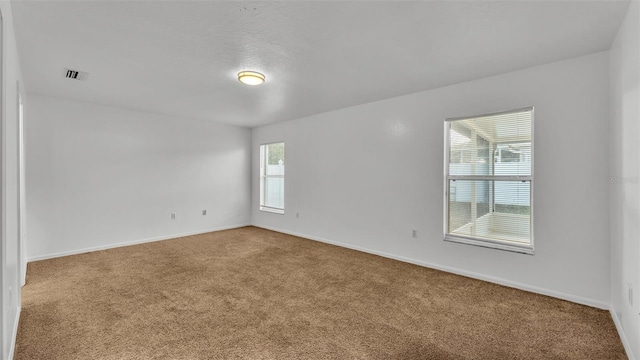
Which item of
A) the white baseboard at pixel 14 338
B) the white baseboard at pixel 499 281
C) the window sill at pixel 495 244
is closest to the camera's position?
the white baseboard at pixel 14 338

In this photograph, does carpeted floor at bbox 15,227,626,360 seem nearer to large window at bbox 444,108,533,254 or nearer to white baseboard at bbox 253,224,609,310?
white baseboard at bbox 253,224,609,310

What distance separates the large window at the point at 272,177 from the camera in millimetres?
6461

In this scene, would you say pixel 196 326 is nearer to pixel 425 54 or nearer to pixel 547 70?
pixel 425 54

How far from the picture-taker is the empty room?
208cm

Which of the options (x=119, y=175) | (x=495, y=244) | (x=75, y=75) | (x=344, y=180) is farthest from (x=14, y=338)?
(x=495, y=244)

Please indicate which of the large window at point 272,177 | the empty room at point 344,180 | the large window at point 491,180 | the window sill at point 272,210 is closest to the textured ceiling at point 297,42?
the empty room at point 344,180

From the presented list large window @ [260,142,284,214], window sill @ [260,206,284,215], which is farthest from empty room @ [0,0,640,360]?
large window @ [260,142,284,214]

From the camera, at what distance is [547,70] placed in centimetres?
301

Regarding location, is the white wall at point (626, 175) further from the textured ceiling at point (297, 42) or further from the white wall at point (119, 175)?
the white wall at point (119, 175)

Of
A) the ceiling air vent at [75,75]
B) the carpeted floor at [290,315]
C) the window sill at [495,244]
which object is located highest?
the ceiling air vent at [75,75]

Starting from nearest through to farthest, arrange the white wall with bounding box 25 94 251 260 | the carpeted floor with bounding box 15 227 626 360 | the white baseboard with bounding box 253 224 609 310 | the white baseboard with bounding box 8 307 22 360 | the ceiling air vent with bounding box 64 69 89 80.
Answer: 1. the white baseboard with bounding box 8 307 22 360
2. the carpeted floor with bounding box 15 227 626 360
3. the white baseboard with bounding box 253 224 609 310
4. the ceiling air vent with bounding box 64 69 89 80
5. the white wall with bounding box 25 94 251 260

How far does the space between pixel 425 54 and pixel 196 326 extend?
3267 millimetres

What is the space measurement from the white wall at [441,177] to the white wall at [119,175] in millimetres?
1517

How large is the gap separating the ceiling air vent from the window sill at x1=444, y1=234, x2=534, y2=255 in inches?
196
